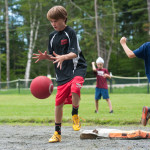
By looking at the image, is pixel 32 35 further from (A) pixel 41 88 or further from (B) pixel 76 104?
(B) pixel 76 104

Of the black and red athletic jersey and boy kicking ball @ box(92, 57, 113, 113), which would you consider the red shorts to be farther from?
boy kicking ball @ box(92, 57, 113, 113)

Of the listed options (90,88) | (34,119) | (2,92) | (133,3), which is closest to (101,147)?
(34,119)

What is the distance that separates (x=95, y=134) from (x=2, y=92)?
1894 centimetres

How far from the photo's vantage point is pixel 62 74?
4.66m

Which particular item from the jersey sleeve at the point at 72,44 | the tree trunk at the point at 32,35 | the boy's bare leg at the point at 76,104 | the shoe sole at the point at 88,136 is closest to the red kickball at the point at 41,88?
the boy's bare leg at the point at 76,104

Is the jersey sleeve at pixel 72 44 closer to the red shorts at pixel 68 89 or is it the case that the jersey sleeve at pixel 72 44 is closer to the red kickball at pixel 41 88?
the red shorts at pixel 68 89

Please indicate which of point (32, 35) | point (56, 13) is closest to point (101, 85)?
point (56, 13)

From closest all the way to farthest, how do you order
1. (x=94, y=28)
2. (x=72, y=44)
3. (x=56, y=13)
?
(x=56, y=13) → (x=72, y=44) → (x=94, y=28)

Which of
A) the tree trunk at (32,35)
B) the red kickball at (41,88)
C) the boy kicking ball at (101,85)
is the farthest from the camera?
the tree trunk at (32,35)

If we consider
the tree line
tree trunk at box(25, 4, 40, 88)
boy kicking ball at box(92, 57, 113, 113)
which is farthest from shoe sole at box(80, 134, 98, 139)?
tree trunk at box(25, 4, 40, 88)

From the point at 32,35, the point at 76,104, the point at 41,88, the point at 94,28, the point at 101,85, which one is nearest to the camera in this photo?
the point at 76,104

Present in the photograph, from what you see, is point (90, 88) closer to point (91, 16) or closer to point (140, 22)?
point (91, 16)

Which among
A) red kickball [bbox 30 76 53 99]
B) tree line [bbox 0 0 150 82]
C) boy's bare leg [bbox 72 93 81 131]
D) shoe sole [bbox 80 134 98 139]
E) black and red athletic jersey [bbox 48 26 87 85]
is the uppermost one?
tree line [bbox 0 0 150 82]

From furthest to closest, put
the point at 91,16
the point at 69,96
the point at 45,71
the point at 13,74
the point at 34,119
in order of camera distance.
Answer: the point at 13,74 → the point at 45,71 → the point at 91,16 → the point at 34,119 → the point at 69,96
